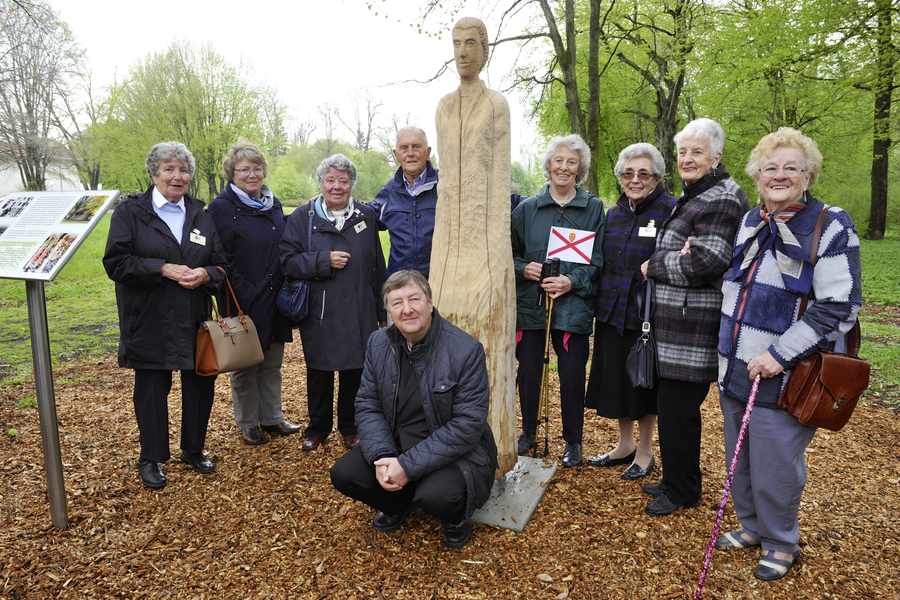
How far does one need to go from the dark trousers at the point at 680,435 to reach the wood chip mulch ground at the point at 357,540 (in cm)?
17

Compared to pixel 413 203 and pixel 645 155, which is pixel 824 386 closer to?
pixel 645 155

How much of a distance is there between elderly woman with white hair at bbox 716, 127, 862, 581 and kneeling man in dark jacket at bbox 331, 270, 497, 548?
50.0 inches

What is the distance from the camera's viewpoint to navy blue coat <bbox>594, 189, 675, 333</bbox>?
11.9ft

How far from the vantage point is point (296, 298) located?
13.8 feet

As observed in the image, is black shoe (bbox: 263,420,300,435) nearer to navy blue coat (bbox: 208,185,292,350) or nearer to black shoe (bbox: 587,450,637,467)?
navy blue coat (bbox: 208,185,292,350)

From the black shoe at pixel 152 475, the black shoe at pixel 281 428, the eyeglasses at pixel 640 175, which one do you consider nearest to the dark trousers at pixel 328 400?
the black shoe at pixel 281 428

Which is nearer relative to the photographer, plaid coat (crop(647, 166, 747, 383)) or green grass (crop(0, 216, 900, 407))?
plaid coat (crop(647, 166, 747, 383))

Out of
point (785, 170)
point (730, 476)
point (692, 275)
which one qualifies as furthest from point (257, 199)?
point (730, 476)

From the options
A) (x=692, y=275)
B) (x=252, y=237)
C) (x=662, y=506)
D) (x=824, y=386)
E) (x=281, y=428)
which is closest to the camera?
(x=824, y=386)

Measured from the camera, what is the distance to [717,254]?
121 inches


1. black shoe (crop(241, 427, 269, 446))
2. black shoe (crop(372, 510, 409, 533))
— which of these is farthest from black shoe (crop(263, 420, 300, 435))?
black shoe (crop(372, 510, 409, 533))

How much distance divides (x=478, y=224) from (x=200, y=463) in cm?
261

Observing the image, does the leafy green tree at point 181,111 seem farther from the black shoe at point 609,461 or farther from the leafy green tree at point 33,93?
the black shoe at point 609,461

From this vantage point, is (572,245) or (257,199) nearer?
(572,245)
